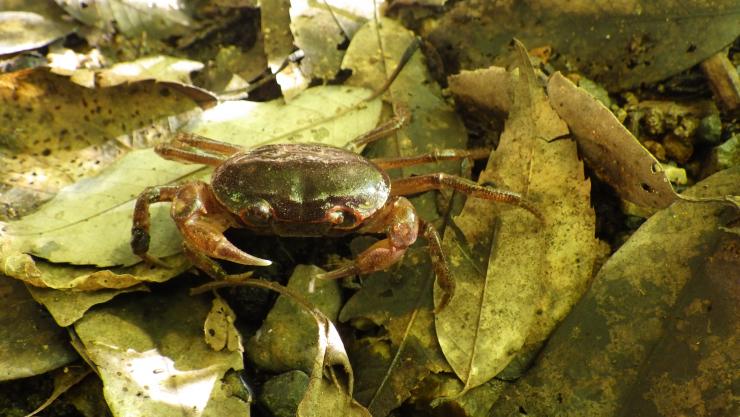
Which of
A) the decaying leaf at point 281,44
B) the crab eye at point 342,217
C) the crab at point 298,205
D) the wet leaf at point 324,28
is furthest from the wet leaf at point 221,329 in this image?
the wet leaf at point 324,28

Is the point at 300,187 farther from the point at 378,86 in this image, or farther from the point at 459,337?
the point at 378,86

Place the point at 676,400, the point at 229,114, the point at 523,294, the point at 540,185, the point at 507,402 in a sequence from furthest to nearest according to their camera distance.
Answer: the point at 229,114
the point at 540,185
the point at 523,294
the point at 507,402
the point at 676,400

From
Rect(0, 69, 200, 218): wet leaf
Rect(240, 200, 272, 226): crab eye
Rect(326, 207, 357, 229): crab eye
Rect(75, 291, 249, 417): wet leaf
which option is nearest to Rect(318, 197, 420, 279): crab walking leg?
Rect(326, 207, 357, 229): crab eye

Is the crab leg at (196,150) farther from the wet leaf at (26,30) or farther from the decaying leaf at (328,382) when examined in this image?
the wet leaf at (26,30)

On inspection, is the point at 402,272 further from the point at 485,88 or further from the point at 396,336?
the point at 485,88

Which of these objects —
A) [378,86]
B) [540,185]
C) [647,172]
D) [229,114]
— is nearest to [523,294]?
[540,185]
